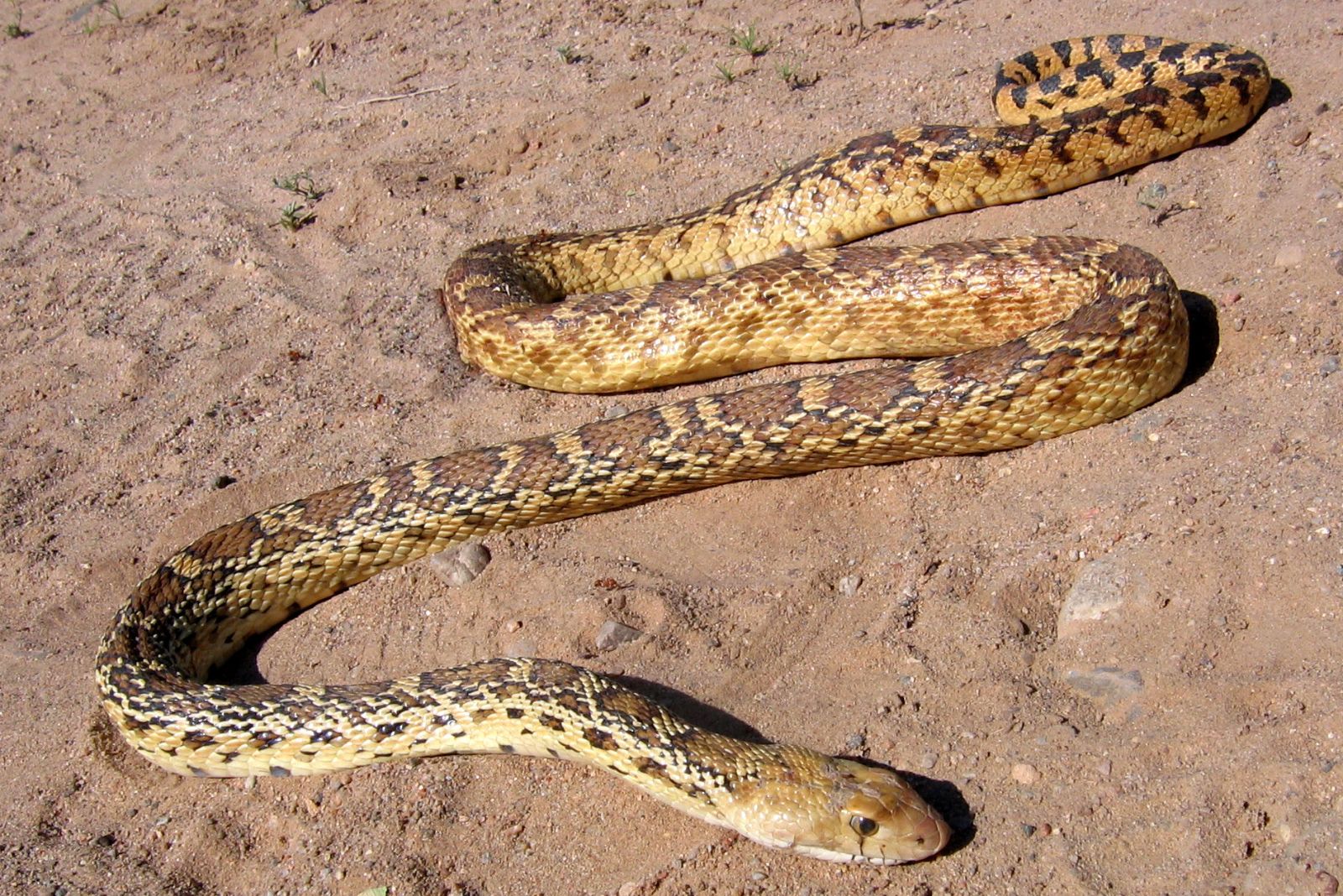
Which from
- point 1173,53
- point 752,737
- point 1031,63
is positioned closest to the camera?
point 752,737

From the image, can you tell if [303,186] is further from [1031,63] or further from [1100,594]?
[1100,594]

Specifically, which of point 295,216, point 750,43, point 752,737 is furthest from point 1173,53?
point 295,216

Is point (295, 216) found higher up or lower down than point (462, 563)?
higher up

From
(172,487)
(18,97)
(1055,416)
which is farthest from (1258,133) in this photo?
(18,97)

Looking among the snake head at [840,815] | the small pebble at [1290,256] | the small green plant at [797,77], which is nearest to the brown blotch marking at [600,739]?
the snake head at [840,815]

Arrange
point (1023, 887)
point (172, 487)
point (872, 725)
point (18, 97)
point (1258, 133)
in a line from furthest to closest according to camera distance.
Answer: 1. point (18, 97)
2. point (1258, 133)
3. point (172, 487)
4. point (872, 725)
5. point (1023, 887)

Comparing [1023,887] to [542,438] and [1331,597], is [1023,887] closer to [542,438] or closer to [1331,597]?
[1331,597]

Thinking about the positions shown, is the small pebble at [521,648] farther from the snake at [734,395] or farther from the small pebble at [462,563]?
the small pebble at [462,563]
